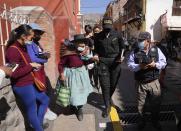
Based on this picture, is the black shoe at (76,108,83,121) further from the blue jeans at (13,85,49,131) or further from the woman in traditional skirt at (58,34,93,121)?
the blue jeans at (13,85,49,131)

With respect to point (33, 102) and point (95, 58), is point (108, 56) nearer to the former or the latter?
point (95, 58)

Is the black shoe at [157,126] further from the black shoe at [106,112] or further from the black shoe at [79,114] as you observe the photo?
the black shoe at [79,114]

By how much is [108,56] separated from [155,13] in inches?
951

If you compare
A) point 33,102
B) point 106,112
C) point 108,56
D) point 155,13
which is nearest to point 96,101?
point 106,112

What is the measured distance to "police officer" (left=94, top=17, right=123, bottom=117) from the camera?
6750 millimetres

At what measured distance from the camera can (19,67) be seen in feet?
15.6

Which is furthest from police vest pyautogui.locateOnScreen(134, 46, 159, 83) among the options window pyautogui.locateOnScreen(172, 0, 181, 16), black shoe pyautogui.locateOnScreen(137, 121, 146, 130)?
window pyautogui.locateOnScreen(172, 0, 181, 16)

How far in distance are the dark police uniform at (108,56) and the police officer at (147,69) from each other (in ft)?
3.46

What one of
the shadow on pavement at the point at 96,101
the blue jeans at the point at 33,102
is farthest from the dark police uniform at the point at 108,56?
the blue jeans at the point at 33,102

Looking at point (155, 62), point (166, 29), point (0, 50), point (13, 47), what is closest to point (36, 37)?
point (0, 50)

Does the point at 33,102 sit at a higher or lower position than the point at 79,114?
higher

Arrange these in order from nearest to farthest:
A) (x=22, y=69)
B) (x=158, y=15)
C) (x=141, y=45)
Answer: (x=22, y=69), (x=141, y=45), (x=158, y=15)

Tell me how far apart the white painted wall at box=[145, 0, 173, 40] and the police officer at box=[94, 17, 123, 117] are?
2326 centimetres

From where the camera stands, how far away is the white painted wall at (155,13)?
29.5 metres
